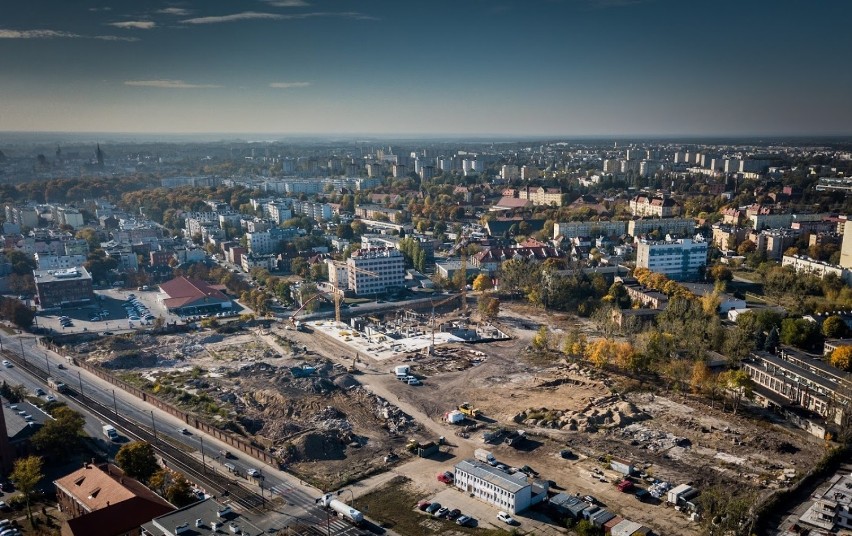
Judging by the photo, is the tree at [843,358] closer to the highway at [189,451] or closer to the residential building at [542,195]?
the highway at [189,451]

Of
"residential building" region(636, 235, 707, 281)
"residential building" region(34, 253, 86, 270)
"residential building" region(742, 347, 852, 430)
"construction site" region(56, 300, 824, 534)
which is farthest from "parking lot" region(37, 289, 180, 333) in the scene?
"residential building" region(636, 235, 707, 281)

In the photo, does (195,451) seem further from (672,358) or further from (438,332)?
(672,358)

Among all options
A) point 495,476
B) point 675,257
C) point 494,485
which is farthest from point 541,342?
point 675,257

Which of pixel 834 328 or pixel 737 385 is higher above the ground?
pixel 834 328

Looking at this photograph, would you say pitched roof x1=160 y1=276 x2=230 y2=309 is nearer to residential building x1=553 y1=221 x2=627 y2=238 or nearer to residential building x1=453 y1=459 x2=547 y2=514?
residential building x1=453 y1=459 x2=547 y2=514

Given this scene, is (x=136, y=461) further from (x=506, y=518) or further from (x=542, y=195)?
(x=542, y=195)

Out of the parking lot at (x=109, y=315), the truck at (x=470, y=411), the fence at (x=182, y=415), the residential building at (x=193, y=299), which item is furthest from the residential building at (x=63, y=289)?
the truck at (x=470, y=411)
